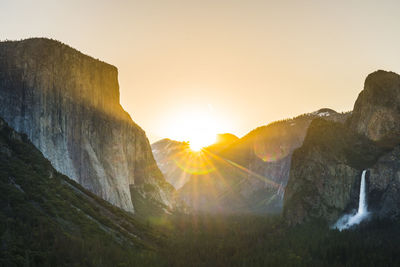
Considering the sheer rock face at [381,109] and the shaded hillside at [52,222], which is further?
the sheer rock face at [381,109]

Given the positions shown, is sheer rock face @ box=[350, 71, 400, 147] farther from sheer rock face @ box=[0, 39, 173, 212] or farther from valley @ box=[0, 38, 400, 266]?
sheer rock face @ box=[0, 39, 173, 212]

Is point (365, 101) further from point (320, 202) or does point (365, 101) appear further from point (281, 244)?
point (281, 244)

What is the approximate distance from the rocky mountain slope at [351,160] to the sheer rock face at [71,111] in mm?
44317

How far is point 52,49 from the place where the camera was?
289 feet

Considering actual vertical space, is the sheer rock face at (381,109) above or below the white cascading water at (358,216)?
above

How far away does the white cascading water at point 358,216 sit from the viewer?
255 ft

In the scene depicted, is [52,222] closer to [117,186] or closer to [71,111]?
[71,111]

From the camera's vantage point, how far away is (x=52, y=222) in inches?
2112

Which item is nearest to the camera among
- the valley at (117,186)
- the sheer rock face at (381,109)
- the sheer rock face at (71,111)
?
the valley at (117,186)

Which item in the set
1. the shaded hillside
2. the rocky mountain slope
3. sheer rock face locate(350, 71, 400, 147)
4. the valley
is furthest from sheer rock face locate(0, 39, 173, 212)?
sheer rock face locate(350, 71, 400, 147)

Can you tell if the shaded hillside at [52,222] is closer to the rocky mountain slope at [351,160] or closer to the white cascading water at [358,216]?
the rocky mountain slope at [351,160]

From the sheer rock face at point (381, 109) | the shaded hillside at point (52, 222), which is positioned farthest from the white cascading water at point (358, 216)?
the shaded hillside at point (52, 222)

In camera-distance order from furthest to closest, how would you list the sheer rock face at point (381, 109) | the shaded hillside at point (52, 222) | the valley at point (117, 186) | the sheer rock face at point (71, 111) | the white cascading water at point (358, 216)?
the sheer rock face at point (381, 109) < the sheer rock face at point (71, 111) < the white cascading water at point (358, 216) < the valley at point (117, 186) < the shaded hillside at point (52, 222)

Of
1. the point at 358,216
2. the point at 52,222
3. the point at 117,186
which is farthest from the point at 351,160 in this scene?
the point at 52,222
